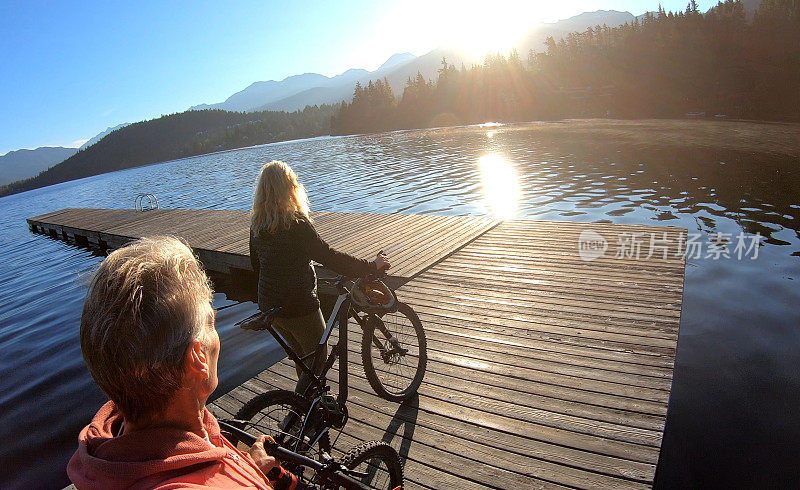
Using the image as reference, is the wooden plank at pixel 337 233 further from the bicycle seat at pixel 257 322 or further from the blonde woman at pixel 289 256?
the bicycle seat at pixel 257 322

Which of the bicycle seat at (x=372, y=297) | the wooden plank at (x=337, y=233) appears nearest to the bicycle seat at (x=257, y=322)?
the bicycle seat at (x=372, y=297)

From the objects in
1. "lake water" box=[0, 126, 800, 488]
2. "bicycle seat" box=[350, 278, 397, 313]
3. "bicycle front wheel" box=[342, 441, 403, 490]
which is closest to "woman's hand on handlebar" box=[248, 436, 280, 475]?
"bicycle front wheel" box=[342, 441, 403, 490]

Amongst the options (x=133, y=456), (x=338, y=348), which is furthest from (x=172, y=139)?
(x=133, y=456)

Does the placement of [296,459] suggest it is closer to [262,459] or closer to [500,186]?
[262,459]

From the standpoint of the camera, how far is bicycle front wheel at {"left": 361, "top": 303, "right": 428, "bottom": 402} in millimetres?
4164

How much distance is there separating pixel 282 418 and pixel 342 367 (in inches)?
37.8

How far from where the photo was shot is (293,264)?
12.6ft

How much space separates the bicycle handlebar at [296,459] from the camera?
2.22 m

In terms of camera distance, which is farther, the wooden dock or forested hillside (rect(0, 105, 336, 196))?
forested hillside (rect(0, 105, 336, 196))

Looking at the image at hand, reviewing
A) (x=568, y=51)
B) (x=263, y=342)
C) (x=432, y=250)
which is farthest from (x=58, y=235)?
(x=568, y=51)

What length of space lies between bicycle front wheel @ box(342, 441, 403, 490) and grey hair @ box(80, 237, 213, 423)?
5.52 ft

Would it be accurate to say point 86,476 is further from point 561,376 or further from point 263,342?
point 263,342

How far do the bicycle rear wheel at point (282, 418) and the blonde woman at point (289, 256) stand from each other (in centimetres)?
47

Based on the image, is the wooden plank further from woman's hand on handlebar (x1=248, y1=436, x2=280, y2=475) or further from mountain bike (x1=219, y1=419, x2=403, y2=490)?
woman's hand on handlebar (x1=248, y1=436, x2=280, y2=475)
